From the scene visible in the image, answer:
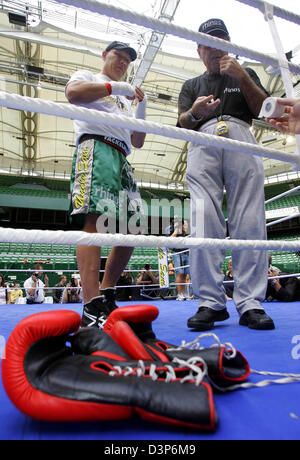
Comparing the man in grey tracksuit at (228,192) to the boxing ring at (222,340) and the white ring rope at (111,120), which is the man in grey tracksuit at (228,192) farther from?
the white ring rope at (111,120)

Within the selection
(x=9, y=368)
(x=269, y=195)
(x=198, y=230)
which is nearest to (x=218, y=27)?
(x=198, y=230)

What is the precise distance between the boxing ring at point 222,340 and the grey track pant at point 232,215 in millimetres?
184

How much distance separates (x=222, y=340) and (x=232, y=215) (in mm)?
499

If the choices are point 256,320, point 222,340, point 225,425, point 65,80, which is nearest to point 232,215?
point 256,320

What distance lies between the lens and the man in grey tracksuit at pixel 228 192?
1.06 meters

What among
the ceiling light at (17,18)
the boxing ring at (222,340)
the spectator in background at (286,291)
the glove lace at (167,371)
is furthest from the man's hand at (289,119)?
the ceiling light at (17,18)

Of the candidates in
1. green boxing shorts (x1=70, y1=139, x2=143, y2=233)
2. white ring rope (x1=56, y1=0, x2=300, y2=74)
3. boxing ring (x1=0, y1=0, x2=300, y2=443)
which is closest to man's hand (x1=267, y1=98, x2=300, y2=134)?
boxing ring (x1=0, y1=0, x2=300, y2=443)

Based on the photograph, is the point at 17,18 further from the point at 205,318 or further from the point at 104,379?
the point at 104,379

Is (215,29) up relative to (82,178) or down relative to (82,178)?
up

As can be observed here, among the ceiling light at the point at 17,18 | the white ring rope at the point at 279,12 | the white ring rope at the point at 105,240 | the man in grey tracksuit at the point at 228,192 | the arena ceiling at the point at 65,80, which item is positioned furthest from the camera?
the arena ceiling at the point at 65,80

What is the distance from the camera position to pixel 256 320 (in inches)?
38.2

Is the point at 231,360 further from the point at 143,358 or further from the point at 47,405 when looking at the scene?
the point at 47,405

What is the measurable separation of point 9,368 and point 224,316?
863 millimetres

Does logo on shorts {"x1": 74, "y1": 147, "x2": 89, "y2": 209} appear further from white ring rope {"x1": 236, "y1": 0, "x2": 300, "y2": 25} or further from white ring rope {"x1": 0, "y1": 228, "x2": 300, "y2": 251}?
white ring rope {"x1": 236, "y1": 0, "x2": 300, "y2": 25}
